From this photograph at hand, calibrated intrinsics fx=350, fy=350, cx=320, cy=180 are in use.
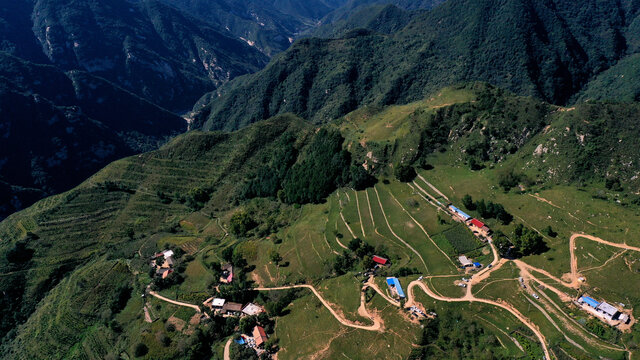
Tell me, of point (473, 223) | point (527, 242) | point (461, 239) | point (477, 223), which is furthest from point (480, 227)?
point (527, 242)

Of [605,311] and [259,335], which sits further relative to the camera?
[259,335]

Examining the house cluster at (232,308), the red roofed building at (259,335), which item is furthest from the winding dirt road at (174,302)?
the red roofed building at (259,335)

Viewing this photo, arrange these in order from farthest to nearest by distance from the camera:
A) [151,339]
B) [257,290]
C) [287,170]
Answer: [287,170] < [257,290] < [151,339]

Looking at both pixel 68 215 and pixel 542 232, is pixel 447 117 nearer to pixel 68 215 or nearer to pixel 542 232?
pixel 542 232

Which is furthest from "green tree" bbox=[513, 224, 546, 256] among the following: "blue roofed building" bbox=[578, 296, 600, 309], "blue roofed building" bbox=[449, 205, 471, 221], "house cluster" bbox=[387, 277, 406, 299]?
"house cluster" bbox=[387, 277, 406, 299]

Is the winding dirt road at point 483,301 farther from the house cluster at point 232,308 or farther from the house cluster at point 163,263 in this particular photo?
the house cluster at point 163,263

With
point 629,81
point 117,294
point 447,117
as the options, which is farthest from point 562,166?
point 629,81

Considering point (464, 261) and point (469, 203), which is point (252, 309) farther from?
point (469, 203)
